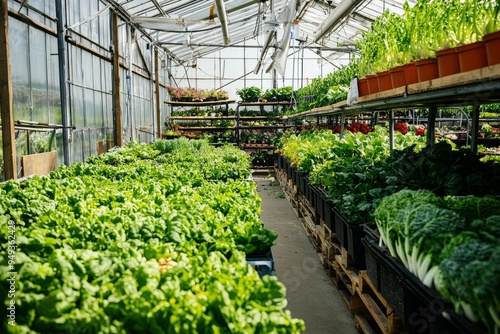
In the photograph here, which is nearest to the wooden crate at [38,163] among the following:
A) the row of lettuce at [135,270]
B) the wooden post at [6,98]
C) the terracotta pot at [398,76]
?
the wooden post at [6,98]

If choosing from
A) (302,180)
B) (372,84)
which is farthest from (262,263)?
(302,180)

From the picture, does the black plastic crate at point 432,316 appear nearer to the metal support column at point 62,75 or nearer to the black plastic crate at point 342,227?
the black plastic crate at point 342,227

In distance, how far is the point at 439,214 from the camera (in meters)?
2.22

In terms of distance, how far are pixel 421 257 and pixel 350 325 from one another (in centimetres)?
185

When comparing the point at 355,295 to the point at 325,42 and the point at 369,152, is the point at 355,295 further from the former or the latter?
the point at 325,42

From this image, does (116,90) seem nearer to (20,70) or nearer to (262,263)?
(20,70)

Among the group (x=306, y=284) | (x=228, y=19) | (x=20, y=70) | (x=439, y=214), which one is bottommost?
(x=306, y=284)

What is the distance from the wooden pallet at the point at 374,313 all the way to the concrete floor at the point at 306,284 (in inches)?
10.9

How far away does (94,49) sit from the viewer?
30.7 feet

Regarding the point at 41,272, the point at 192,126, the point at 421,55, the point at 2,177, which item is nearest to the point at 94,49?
the point at 2,177

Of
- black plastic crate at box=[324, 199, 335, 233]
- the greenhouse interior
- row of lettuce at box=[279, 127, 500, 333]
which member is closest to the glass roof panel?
the greenhouse interior

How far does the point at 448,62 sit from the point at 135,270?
6.50ft

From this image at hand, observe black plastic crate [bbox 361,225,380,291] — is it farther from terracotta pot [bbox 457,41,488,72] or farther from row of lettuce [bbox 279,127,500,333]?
terracotta pot [bbox 457,41,488,72]

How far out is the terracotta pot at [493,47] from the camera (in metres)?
2.00
